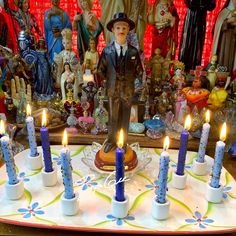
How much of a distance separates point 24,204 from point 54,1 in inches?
37.7

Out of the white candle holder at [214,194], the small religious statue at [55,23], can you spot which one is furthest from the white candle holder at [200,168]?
the small religious statue at [55,23]

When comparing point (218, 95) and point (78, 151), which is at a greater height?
point (218, 95)

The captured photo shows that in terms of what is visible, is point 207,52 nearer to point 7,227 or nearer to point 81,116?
point 81,116

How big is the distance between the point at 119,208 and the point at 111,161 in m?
0.18

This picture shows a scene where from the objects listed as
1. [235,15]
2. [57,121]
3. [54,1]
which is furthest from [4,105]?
[235,15]

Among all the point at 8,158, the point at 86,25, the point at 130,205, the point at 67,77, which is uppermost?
the point at 86,25

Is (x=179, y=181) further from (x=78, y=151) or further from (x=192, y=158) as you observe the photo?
(x=78, y=151)

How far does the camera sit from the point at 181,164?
83 centimetres

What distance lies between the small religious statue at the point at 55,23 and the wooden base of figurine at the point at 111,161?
707mm

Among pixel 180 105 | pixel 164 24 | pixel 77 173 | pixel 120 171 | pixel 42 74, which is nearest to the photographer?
pixel 120 171

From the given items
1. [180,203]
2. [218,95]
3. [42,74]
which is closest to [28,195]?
[180,203]

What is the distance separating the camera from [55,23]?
1438mm

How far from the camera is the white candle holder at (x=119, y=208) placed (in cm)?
71

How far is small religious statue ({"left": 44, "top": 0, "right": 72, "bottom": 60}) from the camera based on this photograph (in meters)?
1.42
